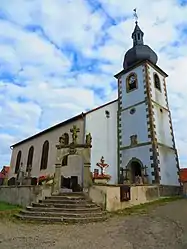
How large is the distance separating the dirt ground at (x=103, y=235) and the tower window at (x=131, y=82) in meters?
13.6

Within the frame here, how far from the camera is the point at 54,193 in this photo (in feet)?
33.7

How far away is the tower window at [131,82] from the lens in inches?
769

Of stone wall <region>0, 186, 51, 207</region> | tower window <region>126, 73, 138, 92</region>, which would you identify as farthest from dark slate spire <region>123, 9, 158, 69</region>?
stone wall <region>0, 186, 51, 207</region>

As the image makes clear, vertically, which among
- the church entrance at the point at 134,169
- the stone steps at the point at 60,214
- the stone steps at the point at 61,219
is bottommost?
the stone steps at the point at 61,219

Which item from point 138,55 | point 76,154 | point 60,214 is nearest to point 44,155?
point 76,154

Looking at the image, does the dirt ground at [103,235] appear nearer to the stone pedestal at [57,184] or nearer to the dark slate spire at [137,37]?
the stone pedestal at [57,184]

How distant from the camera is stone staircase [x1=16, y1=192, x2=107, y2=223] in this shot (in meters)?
7.62

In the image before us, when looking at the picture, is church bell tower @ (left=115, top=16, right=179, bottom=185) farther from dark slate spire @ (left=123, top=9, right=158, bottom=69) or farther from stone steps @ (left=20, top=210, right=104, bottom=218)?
stone steps @ (left=20, top=210, right=104, bottom=218)

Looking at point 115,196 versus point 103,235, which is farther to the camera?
point 115,196

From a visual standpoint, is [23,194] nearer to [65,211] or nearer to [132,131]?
[65,211]

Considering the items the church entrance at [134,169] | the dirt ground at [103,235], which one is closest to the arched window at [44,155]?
the church entrance at [134,169]

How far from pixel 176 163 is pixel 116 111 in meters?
6.87

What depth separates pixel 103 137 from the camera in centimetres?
1783

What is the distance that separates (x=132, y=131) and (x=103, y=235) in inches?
501
